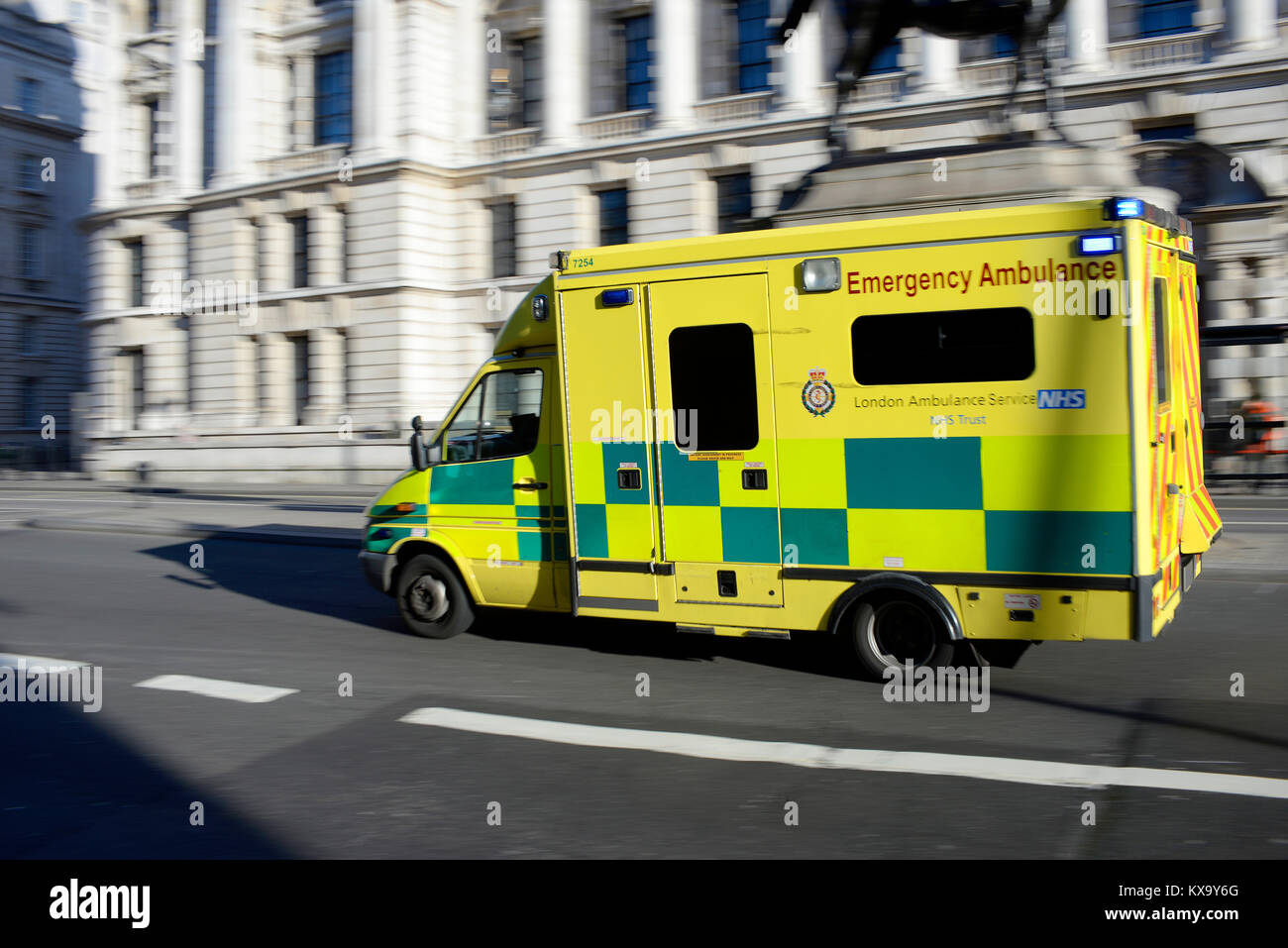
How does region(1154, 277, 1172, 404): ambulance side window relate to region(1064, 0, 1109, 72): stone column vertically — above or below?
below

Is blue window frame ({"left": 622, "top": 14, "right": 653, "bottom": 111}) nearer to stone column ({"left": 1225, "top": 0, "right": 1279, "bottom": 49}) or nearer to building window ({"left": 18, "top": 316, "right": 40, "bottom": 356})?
stone column ({"left": 1225, "top": 0, "right": 1279, "bottom": 49})

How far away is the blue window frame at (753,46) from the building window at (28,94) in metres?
40.9

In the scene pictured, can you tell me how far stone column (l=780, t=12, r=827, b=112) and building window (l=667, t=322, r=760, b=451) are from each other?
80.8 ft

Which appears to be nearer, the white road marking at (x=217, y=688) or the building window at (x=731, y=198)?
the white road marking at (x=217, y=688)

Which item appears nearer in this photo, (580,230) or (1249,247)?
(1249,247)

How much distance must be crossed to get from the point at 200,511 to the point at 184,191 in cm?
2223

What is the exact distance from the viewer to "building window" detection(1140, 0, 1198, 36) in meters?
25.8

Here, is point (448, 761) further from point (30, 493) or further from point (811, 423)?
point (30, 493)

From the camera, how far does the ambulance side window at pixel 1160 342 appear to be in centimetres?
661

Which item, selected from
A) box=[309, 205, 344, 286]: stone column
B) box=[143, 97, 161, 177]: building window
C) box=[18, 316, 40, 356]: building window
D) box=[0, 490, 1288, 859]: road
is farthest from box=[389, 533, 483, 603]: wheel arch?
box=[18, 316, 40, 356]: building window

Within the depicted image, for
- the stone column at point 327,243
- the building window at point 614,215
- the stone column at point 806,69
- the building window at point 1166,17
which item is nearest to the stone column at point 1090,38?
the building window at point 1166,17

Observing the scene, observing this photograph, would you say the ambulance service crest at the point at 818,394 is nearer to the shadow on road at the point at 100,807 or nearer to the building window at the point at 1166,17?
the shadow on road at the point at 100,807

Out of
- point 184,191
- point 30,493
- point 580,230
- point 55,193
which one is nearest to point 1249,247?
point 580,230
